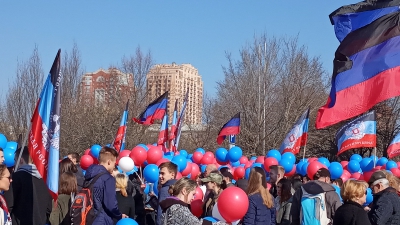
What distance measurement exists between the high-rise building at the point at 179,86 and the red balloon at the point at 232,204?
33391mm

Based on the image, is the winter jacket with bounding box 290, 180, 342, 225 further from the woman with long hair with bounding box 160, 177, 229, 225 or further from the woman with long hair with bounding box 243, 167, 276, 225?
the woman with long hair with bounding box 160, 177, 229, 225

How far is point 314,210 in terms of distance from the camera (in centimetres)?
666

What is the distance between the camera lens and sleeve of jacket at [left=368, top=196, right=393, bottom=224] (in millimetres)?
6152

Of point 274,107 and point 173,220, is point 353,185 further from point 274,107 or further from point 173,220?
point 274,107

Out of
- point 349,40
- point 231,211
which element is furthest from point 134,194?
point 349,40

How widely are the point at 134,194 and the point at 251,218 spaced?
3.03m

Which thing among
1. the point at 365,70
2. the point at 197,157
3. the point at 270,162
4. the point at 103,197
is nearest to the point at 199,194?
the point at 103,197

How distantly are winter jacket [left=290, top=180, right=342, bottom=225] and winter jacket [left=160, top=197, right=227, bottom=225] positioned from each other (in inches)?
67.6

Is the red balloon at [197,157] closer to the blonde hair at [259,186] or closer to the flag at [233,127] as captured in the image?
the flag at [233,127]

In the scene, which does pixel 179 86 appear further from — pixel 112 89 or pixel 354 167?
pixel 354 167

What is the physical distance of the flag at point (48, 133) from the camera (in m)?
6.26

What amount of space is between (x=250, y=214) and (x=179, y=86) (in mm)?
53695

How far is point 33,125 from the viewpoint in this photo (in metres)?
6.48

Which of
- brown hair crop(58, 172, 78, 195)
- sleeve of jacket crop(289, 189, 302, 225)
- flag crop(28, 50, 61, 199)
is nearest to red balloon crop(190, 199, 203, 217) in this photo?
sleeve of jacket crop(289, 189, 302, 225)
